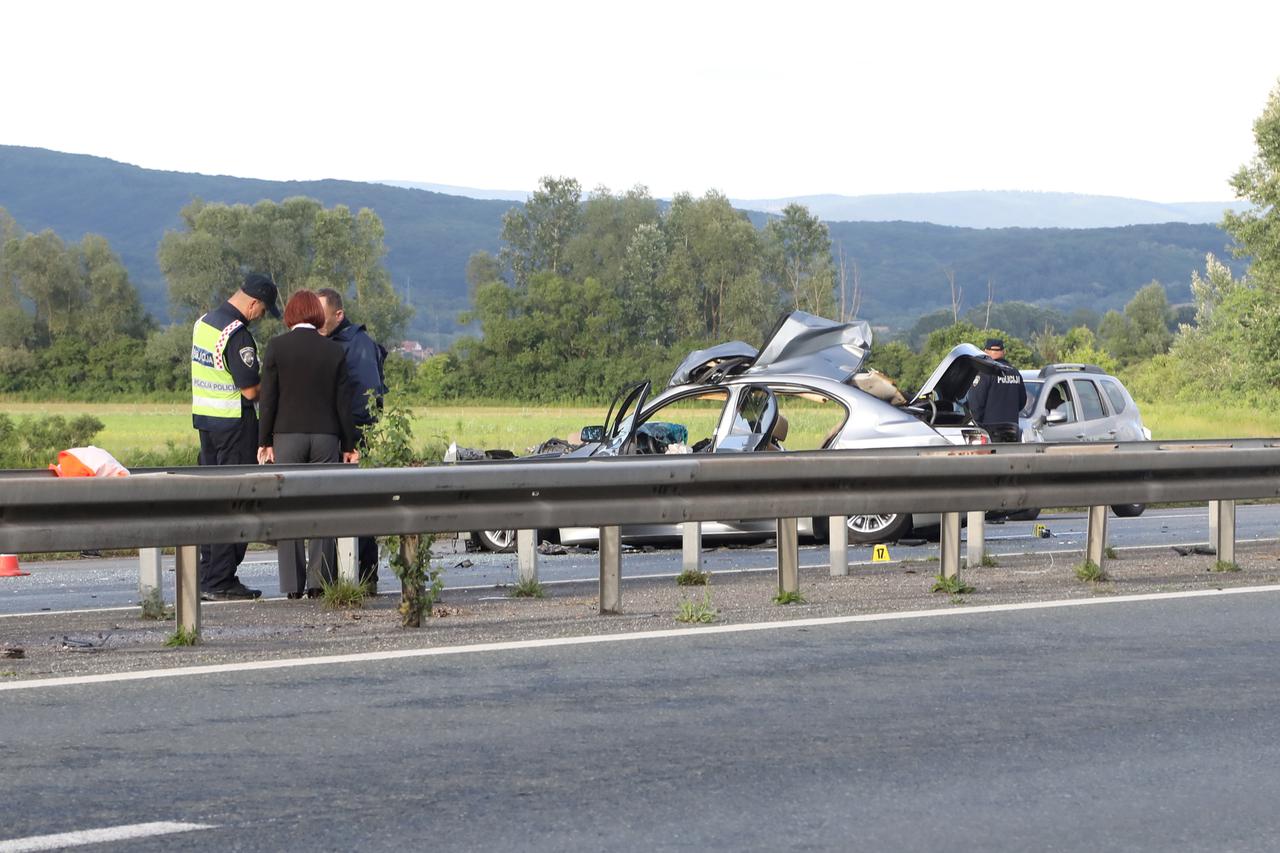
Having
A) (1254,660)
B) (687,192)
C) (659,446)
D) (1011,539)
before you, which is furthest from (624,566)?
(687,192)

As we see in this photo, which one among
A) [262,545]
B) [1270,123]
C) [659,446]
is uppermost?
[1270,123]

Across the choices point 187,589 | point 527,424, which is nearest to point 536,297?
point 527,424

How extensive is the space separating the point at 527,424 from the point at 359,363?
5439 centimetres

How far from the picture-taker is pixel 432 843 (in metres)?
4.91

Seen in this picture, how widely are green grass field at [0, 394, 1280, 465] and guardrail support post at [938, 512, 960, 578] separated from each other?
21.5 m

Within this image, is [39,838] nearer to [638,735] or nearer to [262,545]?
[638,735]

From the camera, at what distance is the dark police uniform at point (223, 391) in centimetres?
1107

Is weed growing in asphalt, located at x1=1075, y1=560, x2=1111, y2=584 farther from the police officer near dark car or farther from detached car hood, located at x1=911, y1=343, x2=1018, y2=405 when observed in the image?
the police officer near dark car

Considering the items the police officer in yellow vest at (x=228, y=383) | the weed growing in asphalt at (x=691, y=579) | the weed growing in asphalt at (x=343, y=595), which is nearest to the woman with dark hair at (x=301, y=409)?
the police officer in yellow vest at (x=228, y=383)

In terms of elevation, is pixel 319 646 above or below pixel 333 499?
below

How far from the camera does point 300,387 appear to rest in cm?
1098

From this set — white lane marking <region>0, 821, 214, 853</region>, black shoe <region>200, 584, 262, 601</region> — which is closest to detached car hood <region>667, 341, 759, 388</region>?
black shoe <region>200, 584, 262, 601</region>

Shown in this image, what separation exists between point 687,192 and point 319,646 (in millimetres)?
125505

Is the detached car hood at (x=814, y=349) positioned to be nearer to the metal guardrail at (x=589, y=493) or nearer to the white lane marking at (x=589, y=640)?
the metal guardrail at (x=589, y=493)
